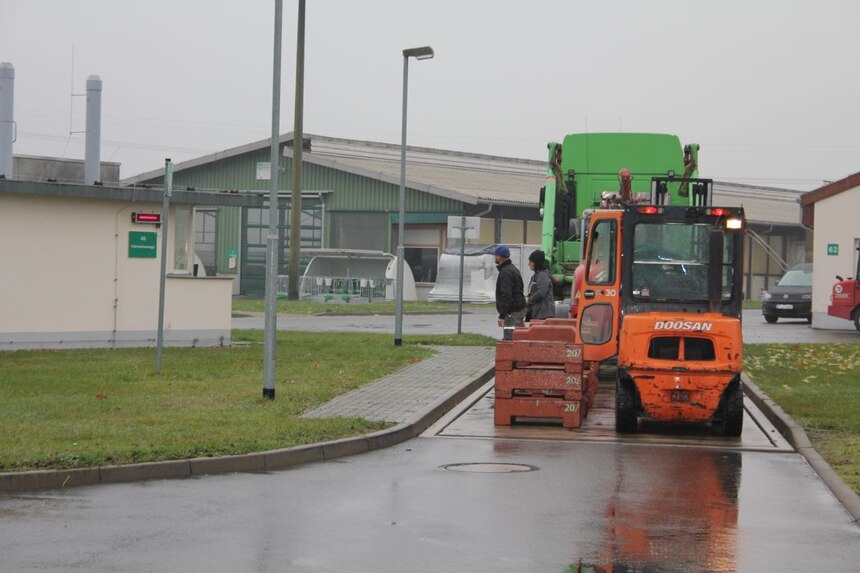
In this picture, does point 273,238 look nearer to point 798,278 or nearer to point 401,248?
point 401,248

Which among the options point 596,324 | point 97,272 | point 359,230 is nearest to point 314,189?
point 359,230

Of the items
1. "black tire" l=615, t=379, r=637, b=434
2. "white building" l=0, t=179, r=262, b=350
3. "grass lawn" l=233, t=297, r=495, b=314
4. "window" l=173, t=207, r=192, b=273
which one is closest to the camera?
"black tire" l=615, t=379, r=637, b=434

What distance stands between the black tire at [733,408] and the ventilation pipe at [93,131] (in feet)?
45.0

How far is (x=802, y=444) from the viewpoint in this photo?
547 inches

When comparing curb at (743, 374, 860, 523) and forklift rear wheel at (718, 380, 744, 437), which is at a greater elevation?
forklift rear wheel at (718, 380, 744, 437)

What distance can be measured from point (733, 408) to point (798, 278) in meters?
29.6

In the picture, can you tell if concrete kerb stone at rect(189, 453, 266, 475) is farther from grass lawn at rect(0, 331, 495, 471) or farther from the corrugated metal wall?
the corrugated metal wall

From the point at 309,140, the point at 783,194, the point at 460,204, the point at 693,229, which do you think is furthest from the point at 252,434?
the point at 783,194

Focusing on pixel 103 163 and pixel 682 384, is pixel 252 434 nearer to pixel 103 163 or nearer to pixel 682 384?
pixel 682 384

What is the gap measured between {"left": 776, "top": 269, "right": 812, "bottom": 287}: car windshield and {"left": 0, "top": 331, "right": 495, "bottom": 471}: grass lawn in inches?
812

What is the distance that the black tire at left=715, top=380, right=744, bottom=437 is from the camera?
14750 mm

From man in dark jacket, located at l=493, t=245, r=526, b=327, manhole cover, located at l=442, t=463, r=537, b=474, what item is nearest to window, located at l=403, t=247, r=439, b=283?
man in dark jacket, located at l=493, t=245, r=526, b=327

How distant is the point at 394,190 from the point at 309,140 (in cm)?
722

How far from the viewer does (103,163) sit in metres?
26.3
